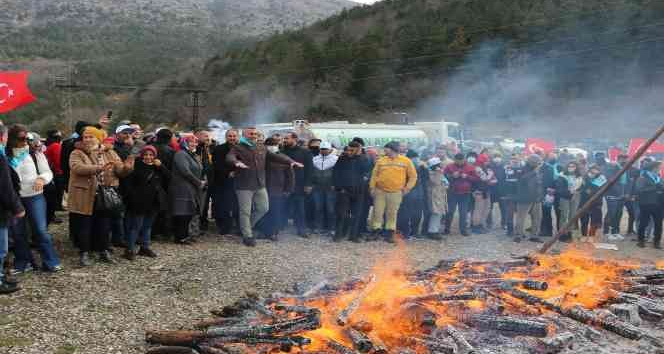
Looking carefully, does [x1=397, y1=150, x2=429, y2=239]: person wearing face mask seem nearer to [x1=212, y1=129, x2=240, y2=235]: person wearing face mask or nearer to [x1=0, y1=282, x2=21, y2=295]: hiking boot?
[x1=212, y1=129, x2=240, y2=235]: person wearing face mask

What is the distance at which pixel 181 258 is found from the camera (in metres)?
7.97

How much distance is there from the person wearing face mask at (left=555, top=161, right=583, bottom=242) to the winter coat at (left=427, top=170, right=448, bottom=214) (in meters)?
2.40

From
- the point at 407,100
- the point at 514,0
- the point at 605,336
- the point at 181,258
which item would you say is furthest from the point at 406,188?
the point at 514,0

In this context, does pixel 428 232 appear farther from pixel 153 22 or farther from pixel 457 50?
pixel 153 22

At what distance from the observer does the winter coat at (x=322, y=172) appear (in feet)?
34.4

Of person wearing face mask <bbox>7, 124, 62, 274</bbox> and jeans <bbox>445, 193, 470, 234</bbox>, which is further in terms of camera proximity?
jeans <bbox>445, 193, 470, 234</bbox>

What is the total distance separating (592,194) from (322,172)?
225 inches

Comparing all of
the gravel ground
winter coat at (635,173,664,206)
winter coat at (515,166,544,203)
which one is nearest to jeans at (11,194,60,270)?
the gravel ground

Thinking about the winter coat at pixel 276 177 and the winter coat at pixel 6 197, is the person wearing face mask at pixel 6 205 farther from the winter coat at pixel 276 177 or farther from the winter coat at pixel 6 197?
the winter coat at pixel 276 177

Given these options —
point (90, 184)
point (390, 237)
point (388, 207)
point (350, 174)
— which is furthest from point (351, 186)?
point (90, 184)

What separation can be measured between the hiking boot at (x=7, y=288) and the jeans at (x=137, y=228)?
177cm

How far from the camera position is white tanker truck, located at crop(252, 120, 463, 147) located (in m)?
19.9

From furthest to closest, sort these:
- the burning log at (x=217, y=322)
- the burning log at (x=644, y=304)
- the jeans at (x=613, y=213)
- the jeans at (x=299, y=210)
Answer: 1. the jeans at (x=613, y=213)
2. the jeans at (x=299, y=210)
3. the burning log at (x=644, y=304)
4. the burning log at (x=217, y=322)

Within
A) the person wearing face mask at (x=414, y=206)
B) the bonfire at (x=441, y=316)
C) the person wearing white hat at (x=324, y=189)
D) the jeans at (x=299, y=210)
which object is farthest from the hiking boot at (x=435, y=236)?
the bonfire at (x=441, y=316)
